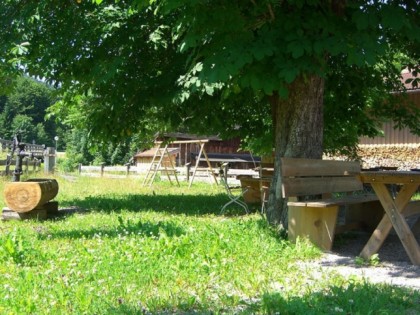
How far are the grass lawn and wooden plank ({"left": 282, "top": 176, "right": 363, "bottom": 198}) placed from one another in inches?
25.7

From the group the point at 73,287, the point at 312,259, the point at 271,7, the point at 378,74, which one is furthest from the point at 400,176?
the point at 378,74

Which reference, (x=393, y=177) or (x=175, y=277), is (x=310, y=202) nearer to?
(x=393, y=177)

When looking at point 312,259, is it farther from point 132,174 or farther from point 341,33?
point 132,174

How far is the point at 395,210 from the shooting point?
6.01 m

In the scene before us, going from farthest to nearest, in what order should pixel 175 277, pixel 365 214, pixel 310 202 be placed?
pixel 365 214
pixel 310 202
pixel 175 277

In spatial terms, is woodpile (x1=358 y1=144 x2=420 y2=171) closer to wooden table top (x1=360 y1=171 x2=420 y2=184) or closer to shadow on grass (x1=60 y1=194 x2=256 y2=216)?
shadow on grass (x1=60 y1=194 x2=256 y2=216)

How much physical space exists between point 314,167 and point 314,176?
220 millimetres

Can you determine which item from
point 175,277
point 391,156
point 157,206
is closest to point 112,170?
point 391,156

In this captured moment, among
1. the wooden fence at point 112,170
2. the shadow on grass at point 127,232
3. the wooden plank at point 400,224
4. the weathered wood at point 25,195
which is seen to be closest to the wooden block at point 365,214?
the wooden plank at point 400,224

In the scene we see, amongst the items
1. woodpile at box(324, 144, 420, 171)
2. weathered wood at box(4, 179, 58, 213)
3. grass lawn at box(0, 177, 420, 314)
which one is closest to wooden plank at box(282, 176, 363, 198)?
grass lawn at box(0, 177, 420, 314)

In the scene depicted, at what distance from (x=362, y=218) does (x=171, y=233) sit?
2661mm

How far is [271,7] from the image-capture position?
6543mm

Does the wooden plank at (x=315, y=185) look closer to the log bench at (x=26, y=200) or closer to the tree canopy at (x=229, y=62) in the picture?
the tree canopy at (x=229, y=62)

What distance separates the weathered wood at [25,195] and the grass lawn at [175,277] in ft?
5.86
